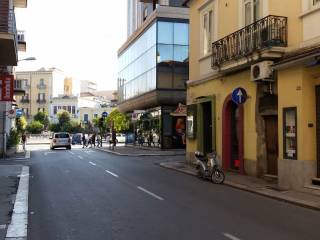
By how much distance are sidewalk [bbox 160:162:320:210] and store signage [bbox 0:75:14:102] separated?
9438mm

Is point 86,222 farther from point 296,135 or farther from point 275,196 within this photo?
point 296,135

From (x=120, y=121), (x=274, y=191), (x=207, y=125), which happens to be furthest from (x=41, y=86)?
(x=274, y=191)

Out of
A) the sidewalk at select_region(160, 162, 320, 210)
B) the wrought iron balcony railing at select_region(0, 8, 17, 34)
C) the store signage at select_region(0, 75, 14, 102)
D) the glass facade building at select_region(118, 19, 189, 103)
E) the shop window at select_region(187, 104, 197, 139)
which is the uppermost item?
the glass facade building at select_region(118, 19, 189, 103)

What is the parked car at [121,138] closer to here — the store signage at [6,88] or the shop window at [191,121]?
the shop window at [191,121]

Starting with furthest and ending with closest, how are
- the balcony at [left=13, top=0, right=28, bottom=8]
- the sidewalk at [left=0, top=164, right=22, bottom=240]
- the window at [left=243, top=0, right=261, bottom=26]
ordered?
the balcony at [left=13, top=0, right=28, bottom=8] < the window at [left=243, top=0, right=261, bottom=26] < the sidewalk at [left=0, top=164, right=22, bottom=240]

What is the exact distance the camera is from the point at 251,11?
1880 cm

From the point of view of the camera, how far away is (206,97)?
22922 millimetres

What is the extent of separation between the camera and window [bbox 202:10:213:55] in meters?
23.2

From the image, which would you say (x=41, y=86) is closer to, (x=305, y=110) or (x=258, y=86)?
(x=258, y=86)

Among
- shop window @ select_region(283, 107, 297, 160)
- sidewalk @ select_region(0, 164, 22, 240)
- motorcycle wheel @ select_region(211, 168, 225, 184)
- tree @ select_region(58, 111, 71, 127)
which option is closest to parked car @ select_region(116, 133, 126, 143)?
tree @ select_region(58, 111, 71, 127)

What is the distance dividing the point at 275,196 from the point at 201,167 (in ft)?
16.8

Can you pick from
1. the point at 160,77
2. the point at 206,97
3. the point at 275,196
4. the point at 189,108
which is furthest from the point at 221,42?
the point at 160,77

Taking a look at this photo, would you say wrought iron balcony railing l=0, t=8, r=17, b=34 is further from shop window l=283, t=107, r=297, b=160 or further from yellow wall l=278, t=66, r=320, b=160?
yellow wall l=278, t=66, r=320, b=160

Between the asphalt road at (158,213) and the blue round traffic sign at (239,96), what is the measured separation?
11.7ft
